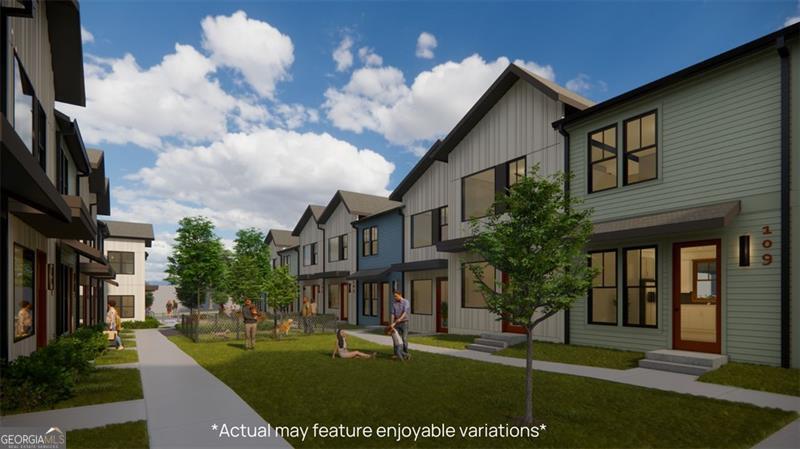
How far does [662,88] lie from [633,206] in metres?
3.25

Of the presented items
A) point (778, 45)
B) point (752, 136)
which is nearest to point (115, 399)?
point (752, 136)

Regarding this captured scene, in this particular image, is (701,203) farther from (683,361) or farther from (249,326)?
(249,326)

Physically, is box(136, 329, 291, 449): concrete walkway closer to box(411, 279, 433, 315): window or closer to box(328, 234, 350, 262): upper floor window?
box(411, 279, 433, 315): window

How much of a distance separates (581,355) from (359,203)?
826 inches

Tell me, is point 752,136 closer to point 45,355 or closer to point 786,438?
point 786,438

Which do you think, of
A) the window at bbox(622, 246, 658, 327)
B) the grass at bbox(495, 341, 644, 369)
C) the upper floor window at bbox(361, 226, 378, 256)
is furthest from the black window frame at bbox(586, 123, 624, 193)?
the upper floor window at bbox(361, 226, 378, 256)

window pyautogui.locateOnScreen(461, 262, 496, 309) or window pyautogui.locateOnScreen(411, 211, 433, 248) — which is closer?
window pyautogui.locateOnScreen(461, 262, 496, 309)

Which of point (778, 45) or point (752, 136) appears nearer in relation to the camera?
point (778, 45)

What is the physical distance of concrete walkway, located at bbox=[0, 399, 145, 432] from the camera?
7.02 metres

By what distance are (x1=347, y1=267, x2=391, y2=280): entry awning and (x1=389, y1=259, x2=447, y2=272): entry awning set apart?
3.67 ft

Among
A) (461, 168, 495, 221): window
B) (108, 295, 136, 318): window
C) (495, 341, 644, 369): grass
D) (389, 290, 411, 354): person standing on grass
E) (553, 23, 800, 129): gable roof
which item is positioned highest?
(553, 23, 800, 129): gable roof

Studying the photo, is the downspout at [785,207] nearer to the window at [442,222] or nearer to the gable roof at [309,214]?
the window at [442,222]

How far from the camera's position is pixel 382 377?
10.7m

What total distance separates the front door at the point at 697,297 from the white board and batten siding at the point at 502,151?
3581 millimetres
